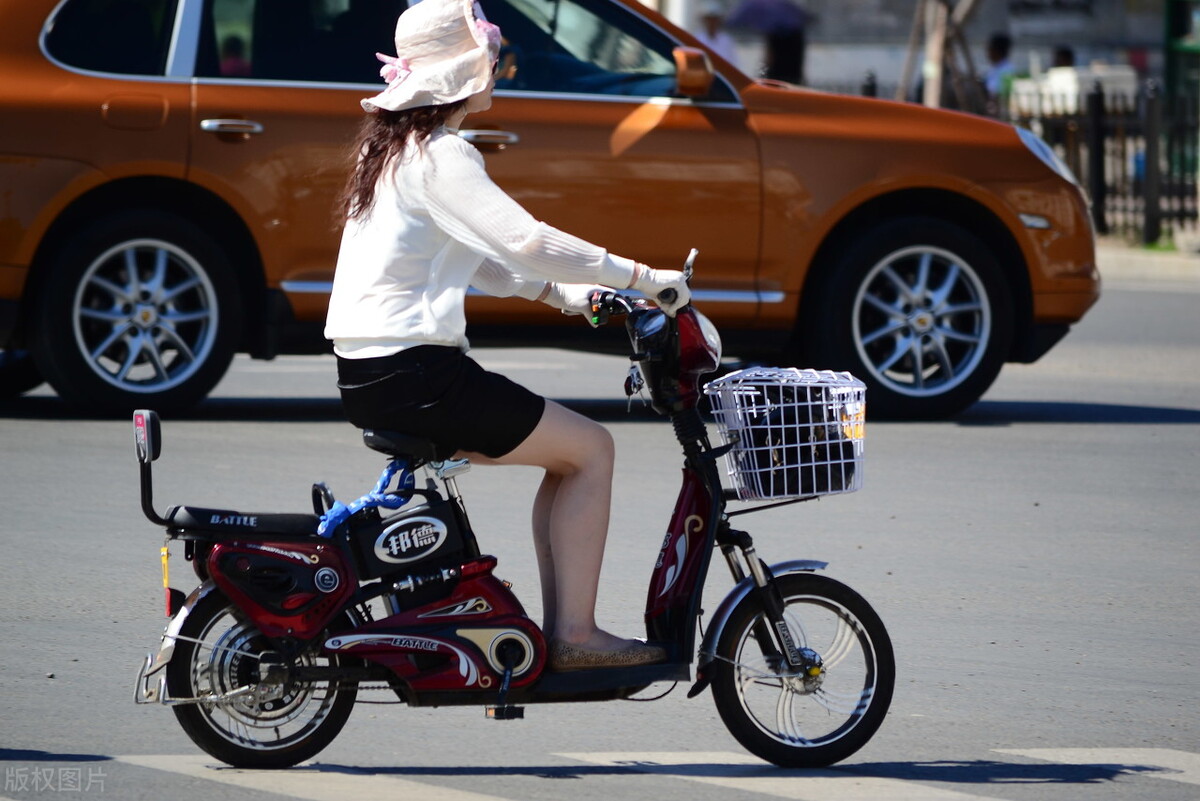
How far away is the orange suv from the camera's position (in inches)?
353

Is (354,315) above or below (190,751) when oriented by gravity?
above

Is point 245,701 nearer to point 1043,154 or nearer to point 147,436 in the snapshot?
point 147,436

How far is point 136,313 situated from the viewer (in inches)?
360

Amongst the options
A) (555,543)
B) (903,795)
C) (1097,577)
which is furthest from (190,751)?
(1097,577)

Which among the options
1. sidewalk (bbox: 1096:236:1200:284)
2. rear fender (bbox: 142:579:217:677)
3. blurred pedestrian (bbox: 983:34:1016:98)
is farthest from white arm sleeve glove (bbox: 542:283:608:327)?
blurred pedestrian (bbox: 983:34:1016:98)

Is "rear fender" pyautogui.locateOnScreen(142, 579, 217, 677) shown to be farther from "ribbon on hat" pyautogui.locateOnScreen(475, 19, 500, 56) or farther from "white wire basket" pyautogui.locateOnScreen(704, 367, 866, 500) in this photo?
"ribbon on hat" pyautogui.locateOnScreen(475, 19, 500, 56)

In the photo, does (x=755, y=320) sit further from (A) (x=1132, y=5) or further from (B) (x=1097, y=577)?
(A) (x=1132, y=5)

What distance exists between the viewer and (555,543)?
459 centimetres

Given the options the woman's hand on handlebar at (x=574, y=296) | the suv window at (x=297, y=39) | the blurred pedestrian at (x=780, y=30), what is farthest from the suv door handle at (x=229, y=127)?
the blurred pedestrian at (x=780, y=30)

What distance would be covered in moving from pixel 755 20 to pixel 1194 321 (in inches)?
723

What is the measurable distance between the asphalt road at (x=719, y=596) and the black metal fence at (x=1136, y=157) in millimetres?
9336

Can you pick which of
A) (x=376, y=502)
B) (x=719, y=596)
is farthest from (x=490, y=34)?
(x=719, y=596)

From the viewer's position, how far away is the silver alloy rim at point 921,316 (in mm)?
9734

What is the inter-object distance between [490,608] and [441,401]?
1.51 feet
